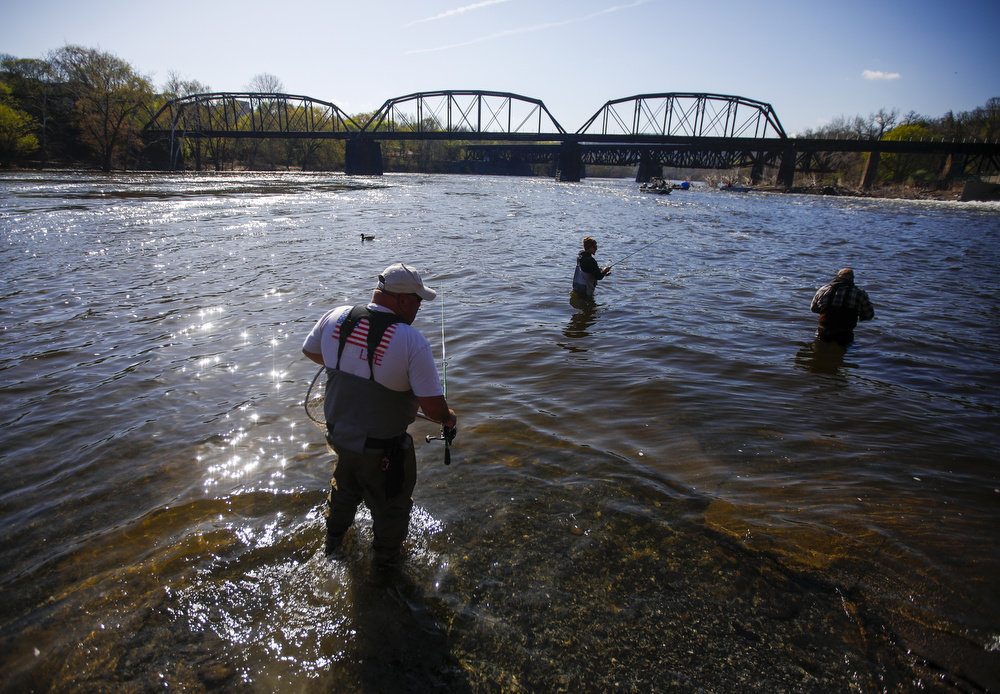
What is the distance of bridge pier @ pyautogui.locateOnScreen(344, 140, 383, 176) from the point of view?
346 ft

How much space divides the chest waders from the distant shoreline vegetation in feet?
238

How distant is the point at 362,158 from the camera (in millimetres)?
106938

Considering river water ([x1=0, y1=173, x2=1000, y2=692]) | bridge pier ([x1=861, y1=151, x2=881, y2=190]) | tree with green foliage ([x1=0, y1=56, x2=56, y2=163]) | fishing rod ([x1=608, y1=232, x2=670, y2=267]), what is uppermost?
tree with green foliage ([x1=0, y1=56, x2=56, y2=163])

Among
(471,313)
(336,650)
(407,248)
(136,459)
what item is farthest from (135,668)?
(407,248)

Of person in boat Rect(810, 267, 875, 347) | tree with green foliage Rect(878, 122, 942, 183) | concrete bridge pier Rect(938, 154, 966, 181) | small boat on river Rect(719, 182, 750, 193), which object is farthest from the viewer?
small boat on river Rect(719, 182, 750, 193)

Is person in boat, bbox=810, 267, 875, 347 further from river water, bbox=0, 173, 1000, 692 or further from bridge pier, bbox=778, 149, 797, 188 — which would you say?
bridge pier, bbox=778, 149, 797, 188

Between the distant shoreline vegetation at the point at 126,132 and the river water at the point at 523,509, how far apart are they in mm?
66191

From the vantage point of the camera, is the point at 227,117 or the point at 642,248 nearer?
the point at 642,248

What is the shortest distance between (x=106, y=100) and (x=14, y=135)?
10.3 meters

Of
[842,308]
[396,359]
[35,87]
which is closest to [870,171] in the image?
[842,308]

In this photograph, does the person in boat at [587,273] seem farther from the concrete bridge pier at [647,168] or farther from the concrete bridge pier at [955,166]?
the concrete bridge pier at [647,168]

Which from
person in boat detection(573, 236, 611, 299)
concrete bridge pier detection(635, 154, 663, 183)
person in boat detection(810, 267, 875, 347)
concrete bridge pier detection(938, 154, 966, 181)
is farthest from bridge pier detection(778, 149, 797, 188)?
person in boat detection(810, 267, 875, 347)

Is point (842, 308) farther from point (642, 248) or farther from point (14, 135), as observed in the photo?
point (14, 135)

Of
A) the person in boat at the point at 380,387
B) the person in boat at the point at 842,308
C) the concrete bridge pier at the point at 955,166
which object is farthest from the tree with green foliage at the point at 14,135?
the concrete bridge pier at the point at 955,166
